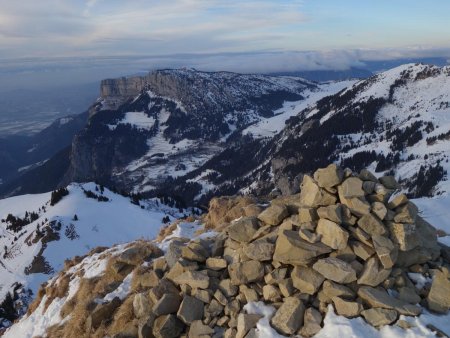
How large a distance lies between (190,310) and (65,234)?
3244 inches

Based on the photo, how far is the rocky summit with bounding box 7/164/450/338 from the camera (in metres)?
18.2

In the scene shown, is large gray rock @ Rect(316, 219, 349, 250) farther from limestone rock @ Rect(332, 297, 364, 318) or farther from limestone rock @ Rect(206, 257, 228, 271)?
limestone rock @ Rect(206, 257, 228, 271)

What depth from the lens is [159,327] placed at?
20062 millimetres

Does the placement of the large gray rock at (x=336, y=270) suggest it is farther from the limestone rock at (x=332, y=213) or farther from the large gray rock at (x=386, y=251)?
the limestone rock at (x=332, y=213)

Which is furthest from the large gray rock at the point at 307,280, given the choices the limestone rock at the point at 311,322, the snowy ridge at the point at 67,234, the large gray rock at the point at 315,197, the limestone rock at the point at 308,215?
the snowy ridge at the point at 67,234

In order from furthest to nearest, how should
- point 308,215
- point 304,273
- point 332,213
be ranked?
point 308,215 < point 332,213 < point 304,273

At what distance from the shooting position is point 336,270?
60.5ft

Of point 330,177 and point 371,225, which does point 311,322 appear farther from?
point 330,177

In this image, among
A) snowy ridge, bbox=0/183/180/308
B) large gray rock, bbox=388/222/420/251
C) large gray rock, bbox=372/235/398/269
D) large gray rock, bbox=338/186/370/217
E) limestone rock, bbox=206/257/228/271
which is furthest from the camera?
snowy ridge, bbox=0/183/180/308

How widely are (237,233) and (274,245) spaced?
2.59 metres

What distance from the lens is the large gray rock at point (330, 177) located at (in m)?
20.7

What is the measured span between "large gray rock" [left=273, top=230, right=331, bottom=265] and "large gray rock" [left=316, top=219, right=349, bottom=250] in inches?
11.4

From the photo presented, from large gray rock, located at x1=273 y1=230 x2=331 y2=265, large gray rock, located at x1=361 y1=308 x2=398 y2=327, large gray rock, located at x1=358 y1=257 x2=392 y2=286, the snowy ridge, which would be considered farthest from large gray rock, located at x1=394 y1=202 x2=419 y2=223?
the snowy ridge

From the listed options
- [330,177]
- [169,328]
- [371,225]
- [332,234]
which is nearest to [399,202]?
[371,225]
